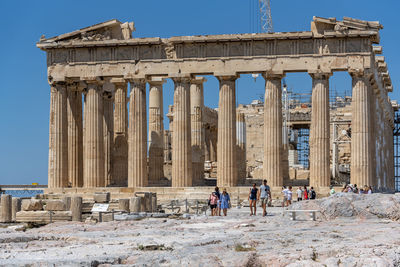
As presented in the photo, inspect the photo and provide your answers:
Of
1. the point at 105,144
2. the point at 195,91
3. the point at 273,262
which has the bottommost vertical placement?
the point at 273,262

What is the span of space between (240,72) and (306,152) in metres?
38.5

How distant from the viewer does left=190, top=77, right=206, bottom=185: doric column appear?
52.7 meters

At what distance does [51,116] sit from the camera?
49.8 meters

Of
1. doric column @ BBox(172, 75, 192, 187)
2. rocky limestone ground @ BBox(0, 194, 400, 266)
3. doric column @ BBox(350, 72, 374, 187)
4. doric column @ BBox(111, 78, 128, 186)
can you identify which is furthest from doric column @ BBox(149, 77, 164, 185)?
rocky limestone ground @ BBox(0, 194, 400, 266)

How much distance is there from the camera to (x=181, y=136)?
47.3m

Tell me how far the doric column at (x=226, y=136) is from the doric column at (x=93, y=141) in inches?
305

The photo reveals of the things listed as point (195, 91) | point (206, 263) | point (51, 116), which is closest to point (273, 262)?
point (206, 263)

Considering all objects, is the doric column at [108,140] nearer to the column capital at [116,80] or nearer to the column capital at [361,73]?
the column capital at [116,80]

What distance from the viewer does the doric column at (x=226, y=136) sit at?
46375mm

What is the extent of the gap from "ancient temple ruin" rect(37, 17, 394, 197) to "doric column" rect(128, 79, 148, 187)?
6 cm

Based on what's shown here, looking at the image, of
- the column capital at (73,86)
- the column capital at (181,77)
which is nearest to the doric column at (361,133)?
the column capital at (181,77)

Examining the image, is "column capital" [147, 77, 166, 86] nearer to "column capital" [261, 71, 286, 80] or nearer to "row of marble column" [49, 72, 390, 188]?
"row of marble column" [49, 72, 390, 188]

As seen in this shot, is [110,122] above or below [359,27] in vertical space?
below

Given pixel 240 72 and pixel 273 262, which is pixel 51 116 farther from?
pixel 273 262
